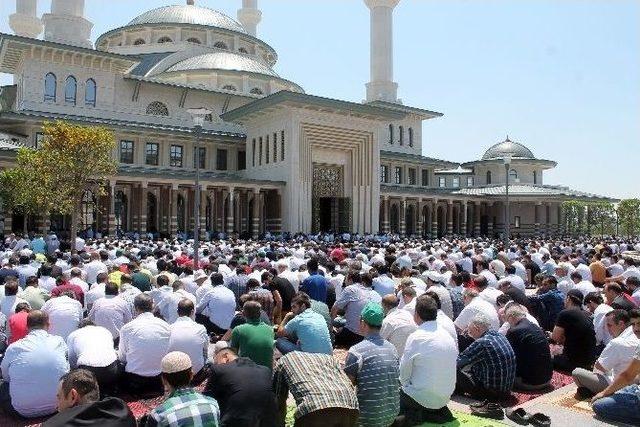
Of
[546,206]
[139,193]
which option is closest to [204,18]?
[139,193]

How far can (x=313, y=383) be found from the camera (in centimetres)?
505

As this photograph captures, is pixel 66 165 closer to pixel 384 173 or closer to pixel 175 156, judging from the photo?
pixel 175 156

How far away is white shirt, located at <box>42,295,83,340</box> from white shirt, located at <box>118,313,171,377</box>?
54.4 inches

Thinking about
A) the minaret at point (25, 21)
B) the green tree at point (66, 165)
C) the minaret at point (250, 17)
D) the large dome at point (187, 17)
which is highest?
the minaret at point (250, 17)

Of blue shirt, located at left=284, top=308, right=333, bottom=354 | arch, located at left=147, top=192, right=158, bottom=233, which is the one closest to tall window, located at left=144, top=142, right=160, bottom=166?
arch, located at left=147, top=192, right=158, bottom=233

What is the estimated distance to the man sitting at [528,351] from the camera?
26.6 ft

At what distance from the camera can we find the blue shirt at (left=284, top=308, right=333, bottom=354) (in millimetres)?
7289

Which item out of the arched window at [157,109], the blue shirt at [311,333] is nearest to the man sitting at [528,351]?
the blue shirt at [311,333]

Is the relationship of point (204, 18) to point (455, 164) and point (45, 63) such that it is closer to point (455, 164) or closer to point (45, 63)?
point (45, 63)

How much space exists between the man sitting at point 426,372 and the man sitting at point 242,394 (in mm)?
1988

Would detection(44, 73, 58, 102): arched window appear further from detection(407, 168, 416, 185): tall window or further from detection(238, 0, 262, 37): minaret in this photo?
detection(407, 168, 416, 185): tall window

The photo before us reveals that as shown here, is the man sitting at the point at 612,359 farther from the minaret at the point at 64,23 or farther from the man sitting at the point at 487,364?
the minaret at the point at 64,23

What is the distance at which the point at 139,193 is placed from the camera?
132 ft

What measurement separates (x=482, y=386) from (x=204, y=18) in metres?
53.4
